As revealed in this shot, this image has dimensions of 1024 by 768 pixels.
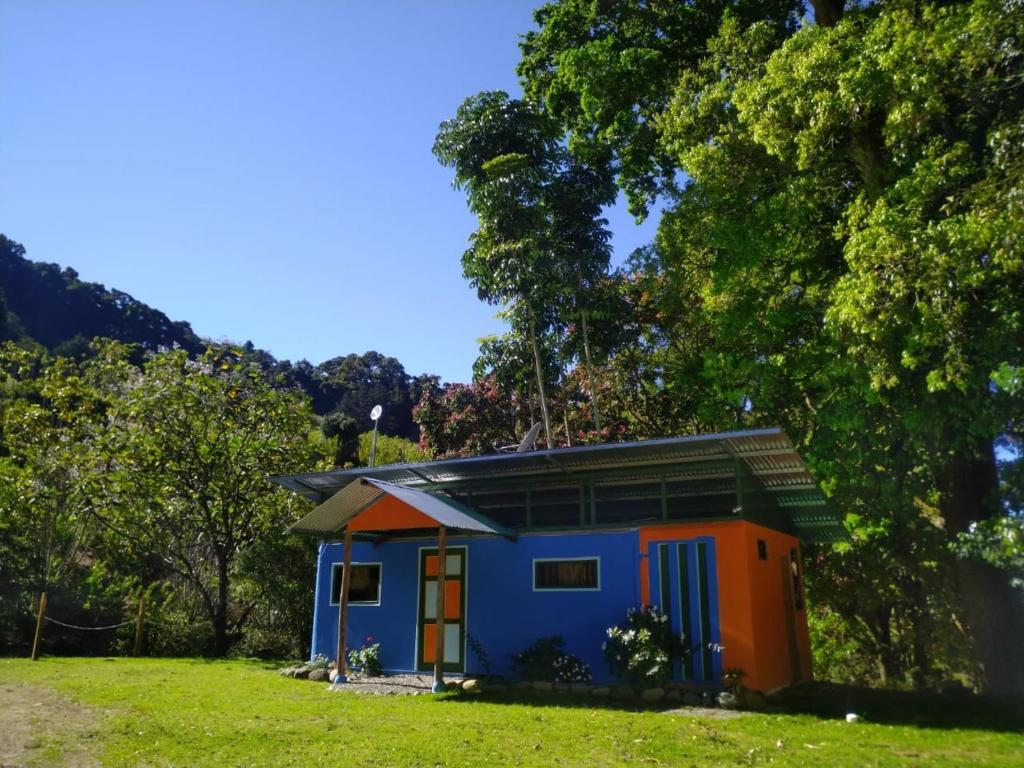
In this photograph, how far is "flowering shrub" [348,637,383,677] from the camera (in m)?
14.6

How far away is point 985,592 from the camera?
1397 centimetres

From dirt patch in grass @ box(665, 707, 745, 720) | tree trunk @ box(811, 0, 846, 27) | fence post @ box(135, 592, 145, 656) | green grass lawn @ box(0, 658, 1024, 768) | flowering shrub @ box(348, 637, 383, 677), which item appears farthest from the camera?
fence post @ box(135, 592, 145, 656)

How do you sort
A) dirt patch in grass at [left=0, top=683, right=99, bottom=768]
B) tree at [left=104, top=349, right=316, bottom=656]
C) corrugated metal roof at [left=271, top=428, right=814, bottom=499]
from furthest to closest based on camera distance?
tree at [left=104, top=349, right=316, bottom=656] < corrugated metal roof at [left=271, top=428, right=814, bottom=499] < dirt patch in grass at [left=0, top=683, right=99, bottom=768]

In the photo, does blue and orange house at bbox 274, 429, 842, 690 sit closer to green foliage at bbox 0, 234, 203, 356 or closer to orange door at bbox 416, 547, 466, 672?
orange door at bbox 416, 547, 466, 672

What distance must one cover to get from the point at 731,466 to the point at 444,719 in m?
6.65

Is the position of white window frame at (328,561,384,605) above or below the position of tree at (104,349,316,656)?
below

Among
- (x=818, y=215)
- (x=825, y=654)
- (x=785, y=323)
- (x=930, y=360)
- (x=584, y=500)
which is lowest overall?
(x=825, y=654)

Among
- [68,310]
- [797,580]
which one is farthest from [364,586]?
[68,310]

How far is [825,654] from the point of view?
2144 centimetres

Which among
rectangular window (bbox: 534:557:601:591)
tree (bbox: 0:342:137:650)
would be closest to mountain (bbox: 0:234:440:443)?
tree (bbox: 0:342:137:650)

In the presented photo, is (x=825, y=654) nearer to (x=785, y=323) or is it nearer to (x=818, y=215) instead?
(x=785, y=323)

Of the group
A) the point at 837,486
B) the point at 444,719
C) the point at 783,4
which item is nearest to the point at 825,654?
the point at 837,486

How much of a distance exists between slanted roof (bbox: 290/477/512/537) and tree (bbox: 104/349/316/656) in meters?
7.08

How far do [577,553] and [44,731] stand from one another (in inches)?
331
